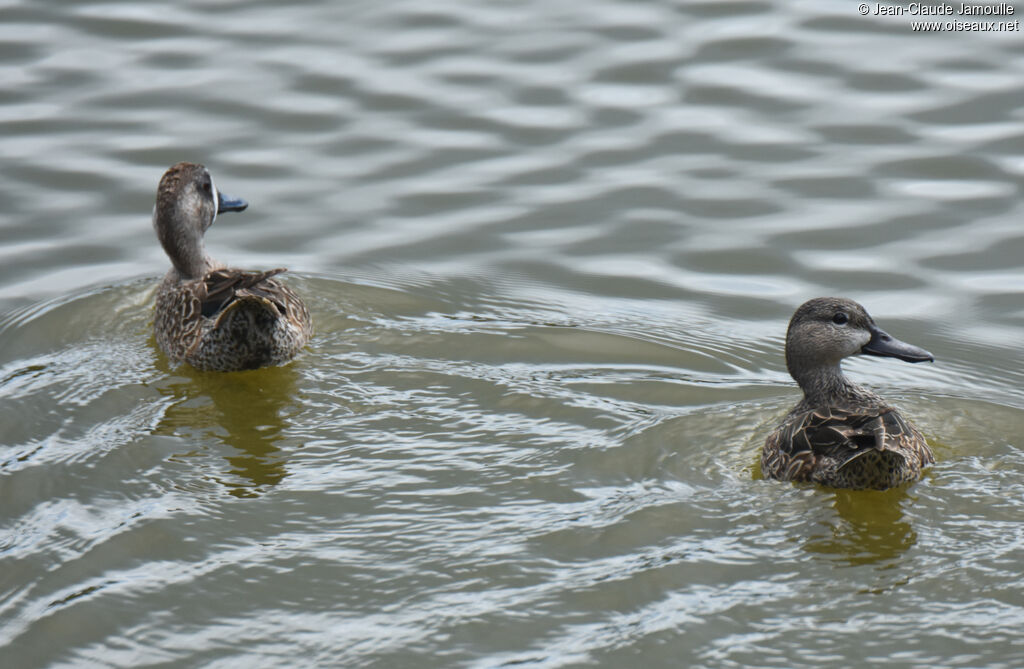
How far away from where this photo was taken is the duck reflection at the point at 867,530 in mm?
6160

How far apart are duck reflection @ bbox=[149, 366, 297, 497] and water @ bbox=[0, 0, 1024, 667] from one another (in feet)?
0.10

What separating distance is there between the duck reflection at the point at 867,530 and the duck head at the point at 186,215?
498 cm

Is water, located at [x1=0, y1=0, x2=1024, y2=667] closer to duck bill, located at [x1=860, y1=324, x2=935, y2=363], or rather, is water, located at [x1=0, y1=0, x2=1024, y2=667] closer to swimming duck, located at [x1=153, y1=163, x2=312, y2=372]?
swimming duck, located at [x1=153, y1=163, x2=312, y2=372]

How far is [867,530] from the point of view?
6.38 metres

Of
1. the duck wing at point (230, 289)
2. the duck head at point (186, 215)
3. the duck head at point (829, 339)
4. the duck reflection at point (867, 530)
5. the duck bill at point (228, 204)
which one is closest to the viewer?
the duck reflection at point (867, 530)

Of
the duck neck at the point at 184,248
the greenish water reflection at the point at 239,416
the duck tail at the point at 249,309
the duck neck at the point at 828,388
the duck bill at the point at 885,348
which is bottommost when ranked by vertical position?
the greenish water reflection at the point at 239,416

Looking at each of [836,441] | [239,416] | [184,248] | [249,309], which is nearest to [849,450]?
[836,441]

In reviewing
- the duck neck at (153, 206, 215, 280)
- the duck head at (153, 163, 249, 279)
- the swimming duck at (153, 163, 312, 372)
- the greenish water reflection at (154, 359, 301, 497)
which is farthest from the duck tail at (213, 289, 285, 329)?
the duck head at (153, 163, 249, 279)

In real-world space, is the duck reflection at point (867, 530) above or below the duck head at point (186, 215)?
below

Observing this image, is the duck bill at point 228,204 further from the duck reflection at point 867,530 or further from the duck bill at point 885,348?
the duck reflection at point 867,530

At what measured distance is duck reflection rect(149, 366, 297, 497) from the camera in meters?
7.21

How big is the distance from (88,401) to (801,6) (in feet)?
29.4

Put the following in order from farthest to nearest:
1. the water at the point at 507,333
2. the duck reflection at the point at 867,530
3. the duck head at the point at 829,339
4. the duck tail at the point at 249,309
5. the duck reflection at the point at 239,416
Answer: the duck tail at the point at 249,309
the duck head at the point at 829,339
the duck reflection at the point at 239,416
the duck reflection at the point at 867,530
the water at the point at 507,333

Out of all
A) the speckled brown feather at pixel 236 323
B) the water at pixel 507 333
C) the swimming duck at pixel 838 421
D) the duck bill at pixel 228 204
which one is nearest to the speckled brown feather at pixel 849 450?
the swimming duck at pixel 838 421
